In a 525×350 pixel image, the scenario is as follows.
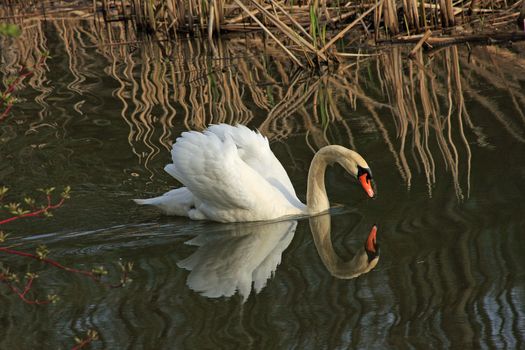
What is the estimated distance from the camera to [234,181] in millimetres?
7008

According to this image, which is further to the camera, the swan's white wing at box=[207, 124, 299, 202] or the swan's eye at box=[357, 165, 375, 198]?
the swan's white wing at box=[207, 124, 299, 202]

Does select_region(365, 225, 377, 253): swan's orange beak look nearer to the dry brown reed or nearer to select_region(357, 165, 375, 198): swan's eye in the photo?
select_region(357, 165, 375, 198): swan's eye

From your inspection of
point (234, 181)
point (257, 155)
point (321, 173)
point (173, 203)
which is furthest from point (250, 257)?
point (257, 155)

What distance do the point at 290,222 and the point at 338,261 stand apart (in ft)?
4.25

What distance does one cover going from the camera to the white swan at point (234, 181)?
7.02 metres

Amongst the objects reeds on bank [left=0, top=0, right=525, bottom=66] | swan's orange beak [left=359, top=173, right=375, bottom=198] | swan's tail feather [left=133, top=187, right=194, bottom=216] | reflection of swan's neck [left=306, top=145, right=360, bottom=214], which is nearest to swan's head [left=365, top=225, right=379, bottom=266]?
swan's orange beak [left=359, top=173, right=375, bottom=198]

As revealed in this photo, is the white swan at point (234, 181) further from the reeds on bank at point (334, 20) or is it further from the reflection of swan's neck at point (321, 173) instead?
the reeds on bank at point (334, 20)

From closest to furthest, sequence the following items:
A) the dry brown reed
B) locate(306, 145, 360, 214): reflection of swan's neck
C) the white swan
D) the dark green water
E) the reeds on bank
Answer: the dark green water
the white swan
locate(306, 145, 360, 214): reflection of swan's neck
the dry brown reed
the reeds on bank

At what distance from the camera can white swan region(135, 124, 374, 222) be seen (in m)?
7.02

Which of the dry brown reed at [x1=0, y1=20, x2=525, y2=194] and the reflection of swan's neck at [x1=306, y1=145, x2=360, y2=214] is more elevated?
the dry brown reed at [x1=0, y1=20, x2=525, y2=194]

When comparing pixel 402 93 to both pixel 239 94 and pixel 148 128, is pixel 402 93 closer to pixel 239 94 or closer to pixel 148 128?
pixel 239 94

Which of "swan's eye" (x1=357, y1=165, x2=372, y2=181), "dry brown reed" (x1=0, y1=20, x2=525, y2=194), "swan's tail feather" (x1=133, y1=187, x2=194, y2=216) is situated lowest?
"swan's tail feather" (x1=133, y1=187, x2=194, y2=216)

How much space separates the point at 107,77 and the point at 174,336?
911 centimetres

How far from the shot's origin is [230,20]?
15938 mm
